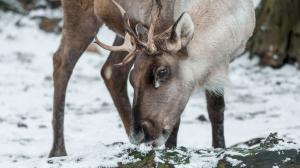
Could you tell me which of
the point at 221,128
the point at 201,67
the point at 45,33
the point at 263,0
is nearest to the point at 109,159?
the point at 201,67

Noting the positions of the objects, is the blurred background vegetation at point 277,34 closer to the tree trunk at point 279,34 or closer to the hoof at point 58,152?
the tree trunk at point 279,34

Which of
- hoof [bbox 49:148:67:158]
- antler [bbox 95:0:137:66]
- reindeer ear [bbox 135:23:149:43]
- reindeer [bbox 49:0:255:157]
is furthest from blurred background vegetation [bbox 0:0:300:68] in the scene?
antler [bbox 95:0:137:66]

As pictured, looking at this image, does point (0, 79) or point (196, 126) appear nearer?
point (196, 126)

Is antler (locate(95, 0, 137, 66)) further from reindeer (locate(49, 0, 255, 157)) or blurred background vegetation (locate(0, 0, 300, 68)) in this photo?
blurred background vegetation (locate(0, 0, 300, 68))

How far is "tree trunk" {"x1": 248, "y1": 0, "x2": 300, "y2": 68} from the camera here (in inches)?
352

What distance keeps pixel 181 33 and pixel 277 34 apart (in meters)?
5.24

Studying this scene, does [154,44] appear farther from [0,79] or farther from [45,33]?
[45,33]

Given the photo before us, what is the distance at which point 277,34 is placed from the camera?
9.12 m

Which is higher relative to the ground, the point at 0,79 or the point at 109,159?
the point at 0,79

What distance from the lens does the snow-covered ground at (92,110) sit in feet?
18.2

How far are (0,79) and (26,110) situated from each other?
5.83 ft

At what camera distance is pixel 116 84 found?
6027 mm

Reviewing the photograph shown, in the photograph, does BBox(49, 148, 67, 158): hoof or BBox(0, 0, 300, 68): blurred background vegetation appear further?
BBox(0, 0, 300, 68): blurred background vegetation

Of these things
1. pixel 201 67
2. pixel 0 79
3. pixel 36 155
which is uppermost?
pixel 0 79
